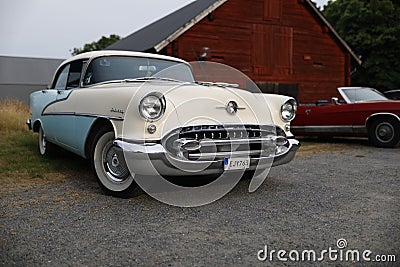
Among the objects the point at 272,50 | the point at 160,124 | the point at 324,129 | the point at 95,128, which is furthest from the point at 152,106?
the point at 272,50

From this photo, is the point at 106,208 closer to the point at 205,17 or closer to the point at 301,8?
the point at 205,17

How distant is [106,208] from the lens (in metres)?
3.31

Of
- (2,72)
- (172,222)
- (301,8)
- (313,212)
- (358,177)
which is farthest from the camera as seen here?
(2,72)

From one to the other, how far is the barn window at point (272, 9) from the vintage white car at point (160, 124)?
38.4ft

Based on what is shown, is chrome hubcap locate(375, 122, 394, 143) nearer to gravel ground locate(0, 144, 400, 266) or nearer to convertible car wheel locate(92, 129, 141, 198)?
gravel ground locate(0, 144, 400, 266)

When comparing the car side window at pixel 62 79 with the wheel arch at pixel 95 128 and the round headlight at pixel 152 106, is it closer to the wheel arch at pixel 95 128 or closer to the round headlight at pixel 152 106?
the wheel arch at pixel 95 128

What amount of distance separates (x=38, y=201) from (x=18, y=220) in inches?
23.6

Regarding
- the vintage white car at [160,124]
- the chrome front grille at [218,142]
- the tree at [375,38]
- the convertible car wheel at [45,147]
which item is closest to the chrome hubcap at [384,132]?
the vintage white car at [160,124]

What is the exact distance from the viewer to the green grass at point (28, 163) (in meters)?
4.72

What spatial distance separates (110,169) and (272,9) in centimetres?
1334

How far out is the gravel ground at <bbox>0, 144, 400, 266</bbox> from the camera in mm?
2336

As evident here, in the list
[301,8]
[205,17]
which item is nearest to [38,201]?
[205,17]

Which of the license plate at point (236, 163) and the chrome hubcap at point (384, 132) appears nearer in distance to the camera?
the license plate at point (236, 163)

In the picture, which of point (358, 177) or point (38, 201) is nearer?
point (38, 201)
